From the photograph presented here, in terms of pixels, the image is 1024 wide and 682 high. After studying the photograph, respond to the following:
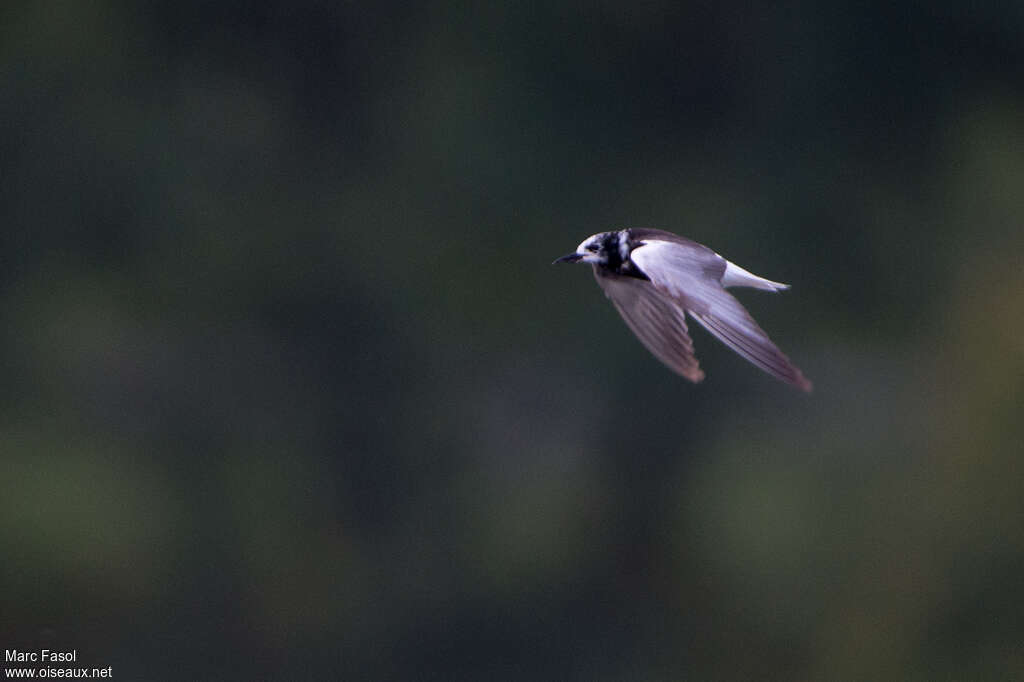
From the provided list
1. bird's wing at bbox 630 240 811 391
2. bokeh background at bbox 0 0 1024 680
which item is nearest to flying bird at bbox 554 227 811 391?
bird's wing at bbox 630 240 811 391

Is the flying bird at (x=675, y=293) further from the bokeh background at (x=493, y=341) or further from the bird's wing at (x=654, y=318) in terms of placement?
the bokeh background at (x=493, y=341)

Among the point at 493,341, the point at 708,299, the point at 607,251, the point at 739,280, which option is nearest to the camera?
the point at 708,299

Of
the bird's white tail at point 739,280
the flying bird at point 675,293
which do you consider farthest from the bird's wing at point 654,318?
the bird's white tail at point 739,280

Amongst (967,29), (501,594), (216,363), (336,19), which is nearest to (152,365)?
(216,363)

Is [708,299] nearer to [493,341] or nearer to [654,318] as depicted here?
[654,318]

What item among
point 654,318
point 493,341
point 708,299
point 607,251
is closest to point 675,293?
point 708,299

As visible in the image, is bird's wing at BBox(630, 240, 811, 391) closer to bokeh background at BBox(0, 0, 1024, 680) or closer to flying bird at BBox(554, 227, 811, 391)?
flying bird at BBox(554, 227, 811, 391)

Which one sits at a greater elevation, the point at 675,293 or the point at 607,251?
the point at 607,251
